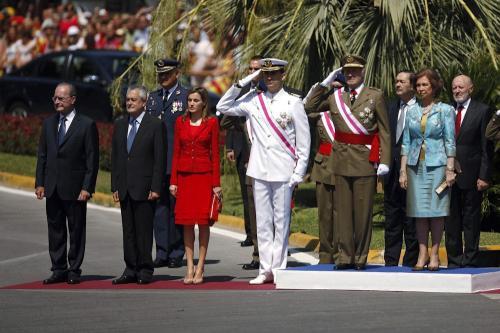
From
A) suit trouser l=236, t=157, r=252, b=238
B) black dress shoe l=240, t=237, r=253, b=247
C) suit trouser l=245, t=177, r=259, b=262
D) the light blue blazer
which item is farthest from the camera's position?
black dress shoe l=240, t=237, r=253, b=247

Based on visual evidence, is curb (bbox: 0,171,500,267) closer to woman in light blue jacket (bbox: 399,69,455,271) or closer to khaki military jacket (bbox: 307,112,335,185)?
khaki military jacket (bbox: 307,112,335,185)

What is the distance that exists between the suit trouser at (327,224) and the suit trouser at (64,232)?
84.4 inches

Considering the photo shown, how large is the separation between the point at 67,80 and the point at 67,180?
13761 mm

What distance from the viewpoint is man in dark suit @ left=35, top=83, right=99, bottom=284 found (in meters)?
13.0

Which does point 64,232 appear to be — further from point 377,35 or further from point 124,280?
point 377,35

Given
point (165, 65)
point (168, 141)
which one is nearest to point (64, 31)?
point (165, 65)

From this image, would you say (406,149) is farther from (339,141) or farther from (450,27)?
(450,27)

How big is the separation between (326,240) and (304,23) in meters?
4.35

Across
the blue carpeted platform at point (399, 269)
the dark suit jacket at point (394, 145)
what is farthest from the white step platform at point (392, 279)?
the dark suit jacket at point (394, 145)

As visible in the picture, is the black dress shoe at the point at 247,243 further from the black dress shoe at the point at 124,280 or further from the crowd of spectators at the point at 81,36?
the crowd of spectators at the point at 81,36

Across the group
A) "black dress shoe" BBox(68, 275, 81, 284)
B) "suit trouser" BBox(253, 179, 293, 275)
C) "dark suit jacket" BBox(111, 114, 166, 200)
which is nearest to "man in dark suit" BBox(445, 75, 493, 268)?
"suit trouser" BBox(253, 179, 293, 275)

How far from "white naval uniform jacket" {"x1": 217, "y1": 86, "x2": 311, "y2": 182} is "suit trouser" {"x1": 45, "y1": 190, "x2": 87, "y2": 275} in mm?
1530

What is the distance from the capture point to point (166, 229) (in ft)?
46.8

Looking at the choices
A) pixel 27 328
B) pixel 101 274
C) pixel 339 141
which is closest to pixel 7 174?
pixel 101 274
